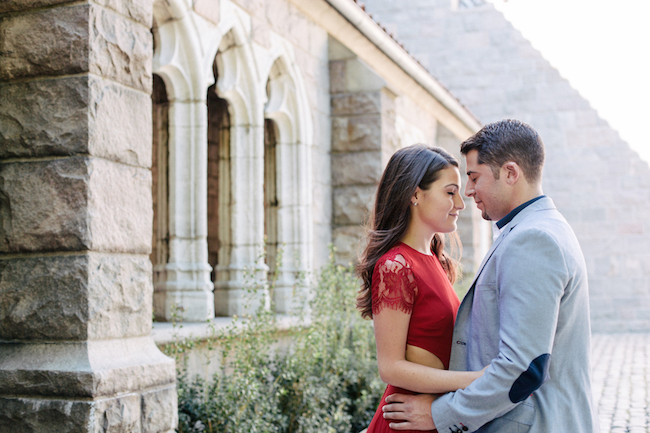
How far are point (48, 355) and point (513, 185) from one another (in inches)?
72.1

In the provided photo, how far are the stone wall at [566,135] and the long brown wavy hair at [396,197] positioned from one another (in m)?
11.4

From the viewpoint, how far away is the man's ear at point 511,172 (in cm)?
176

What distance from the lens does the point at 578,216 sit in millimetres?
13102

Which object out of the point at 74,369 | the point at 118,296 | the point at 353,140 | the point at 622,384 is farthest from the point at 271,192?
the point at 622,384

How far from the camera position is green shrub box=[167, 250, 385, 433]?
3.71 m

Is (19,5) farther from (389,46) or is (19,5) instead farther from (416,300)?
(389,46)

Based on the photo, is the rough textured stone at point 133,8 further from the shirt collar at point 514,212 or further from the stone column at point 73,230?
the shirt collar at point 514,212

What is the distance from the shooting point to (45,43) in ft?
8.72

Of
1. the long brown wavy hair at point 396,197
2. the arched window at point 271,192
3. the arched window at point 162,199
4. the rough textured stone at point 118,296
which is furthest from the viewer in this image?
the arched window at point 271,192

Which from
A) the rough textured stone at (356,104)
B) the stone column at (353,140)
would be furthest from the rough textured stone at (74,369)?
the rough textured stone at (356,104)

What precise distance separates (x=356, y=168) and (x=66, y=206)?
4090 mm

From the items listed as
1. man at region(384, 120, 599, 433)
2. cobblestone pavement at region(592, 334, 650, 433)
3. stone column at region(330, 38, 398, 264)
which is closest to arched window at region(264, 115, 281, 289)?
stone column at region(330, 38, 398, 264)

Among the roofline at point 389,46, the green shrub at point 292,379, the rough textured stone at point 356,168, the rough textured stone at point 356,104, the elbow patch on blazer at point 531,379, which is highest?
the roofline at point 389,46

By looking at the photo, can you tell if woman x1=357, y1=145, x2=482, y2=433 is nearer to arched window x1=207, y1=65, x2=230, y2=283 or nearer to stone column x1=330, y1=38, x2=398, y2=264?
arched window x1=207, y1=65, x2=230, y2=283
